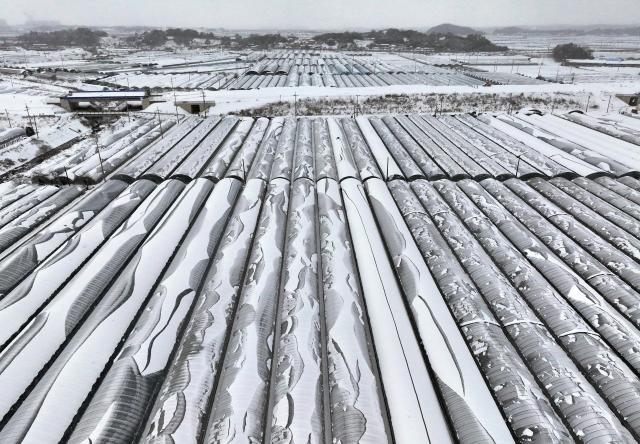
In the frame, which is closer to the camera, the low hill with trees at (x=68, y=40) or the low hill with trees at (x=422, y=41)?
the low hill with trees at (x=422, y=41)

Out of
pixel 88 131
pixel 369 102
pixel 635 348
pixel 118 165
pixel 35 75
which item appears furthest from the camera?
pixel 35 75

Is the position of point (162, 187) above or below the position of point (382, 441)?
above

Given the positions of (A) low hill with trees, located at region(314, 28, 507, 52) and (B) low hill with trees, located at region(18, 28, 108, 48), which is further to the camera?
(B) low hill with trees, located at region(18, 28, 108, 48)

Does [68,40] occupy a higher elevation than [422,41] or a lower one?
higher

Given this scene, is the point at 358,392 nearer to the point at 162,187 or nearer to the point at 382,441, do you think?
the point at 382,441

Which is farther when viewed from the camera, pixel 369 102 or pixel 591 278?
pixel 369 102

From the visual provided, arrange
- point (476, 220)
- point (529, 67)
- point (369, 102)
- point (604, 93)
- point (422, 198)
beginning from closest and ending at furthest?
point (476, 220)
point (422, 198)
point (369, 102)
point (604, 93)
point (529, 67)

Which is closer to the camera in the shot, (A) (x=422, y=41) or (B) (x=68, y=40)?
(A) (x=422, y=41)

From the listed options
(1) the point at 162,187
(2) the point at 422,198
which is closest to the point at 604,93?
(2) the point at 422,198

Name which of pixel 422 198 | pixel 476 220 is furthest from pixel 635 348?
pixel 422 198
